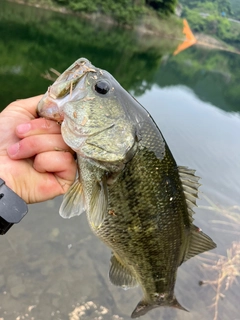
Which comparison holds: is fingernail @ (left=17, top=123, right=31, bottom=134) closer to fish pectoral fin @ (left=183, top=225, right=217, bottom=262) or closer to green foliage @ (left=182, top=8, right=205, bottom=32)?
fish pectoral fin @ (left=183, top=225, right=217, bottom=262)

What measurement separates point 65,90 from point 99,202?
68 centimetres

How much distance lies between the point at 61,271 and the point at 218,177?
16.5 ft

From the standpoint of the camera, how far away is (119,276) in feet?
7.79

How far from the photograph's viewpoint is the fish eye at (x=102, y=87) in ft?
5.96

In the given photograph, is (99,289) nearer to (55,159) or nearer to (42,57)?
(55,159)

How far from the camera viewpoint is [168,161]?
194 centimetres

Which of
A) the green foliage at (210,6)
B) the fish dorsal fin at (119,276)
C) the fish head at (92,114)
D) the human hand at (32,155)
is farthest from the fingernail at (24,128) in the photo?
the green foliage at (210,6)

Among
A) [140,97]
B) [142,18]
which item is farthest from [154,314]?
[142,18]

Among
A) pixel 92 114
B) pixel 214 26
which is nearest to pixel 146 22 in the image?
pixel 214 26

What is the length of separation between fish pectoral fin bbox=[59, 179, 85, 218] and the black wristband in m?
0.24

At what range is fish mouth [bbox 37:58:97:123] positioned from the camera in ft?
5.68

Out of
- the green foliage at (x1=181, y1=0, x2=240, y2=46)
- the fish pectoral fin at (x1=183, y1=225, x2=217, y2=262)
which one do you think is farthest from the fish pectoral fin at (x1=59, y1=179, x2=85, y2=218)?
the green foliage at (x1=181, y1=0, x2=240, y2=46)

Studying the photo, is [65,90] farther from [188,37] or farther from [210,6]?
[210,6]

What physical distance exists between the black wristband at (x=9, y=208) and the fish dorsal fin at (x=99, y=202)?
15.8 inches
